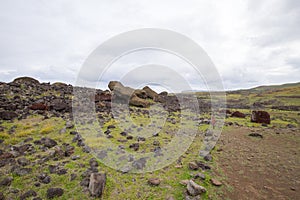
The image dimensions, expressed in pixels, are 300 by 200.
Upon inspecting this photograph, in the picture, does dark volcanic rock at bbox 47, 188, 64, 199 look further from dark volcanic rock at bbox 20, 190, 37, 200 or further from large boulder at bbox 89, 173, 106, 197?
large boulder at bbox 89, 173, 106, 197

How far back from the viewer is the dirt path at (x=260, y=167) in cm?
508

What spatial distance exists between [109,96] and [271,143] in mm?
14906

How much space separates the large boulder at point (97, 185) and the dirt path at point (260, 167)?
3.06 metres

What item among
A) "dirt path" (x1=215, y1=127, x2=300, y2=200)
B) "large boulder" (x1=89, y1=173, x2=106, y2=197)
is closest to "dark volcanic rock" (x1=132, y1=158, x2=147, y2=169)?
"large boulder" (x1=89, y1=173, x2=106, y2=197)

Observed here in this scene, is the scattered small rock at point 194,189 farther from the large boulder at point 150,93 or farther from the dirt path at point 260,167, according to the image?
the large boulder at point 150,93

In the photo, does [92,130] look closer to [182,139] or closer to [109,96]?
[182,139]

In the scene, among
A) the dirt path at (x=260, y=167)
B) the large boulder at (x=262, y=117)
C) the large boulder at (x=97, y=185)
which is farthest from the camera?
the large boulder at (x=262, y=117)

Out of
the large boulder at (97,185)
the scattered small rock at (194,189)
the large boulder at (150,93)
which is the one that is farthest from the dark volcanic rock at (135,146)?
the large boulder at (150,93)

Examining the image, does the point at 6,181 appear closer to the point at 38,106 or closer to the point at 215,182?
the point at 215,182

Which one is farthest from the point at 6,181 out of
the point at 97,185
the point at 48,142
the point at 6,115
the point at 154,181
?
the point at 6,115

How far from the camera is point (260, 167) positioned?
264 inches

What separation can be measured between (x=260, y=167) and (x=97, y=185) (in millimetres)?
5889

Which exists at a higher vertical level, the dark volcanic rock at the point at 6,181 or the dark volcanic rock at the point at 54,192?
the dark volcanic rock at the point at 6,181

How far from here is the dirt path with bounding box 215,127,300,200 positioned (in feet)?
16.7
